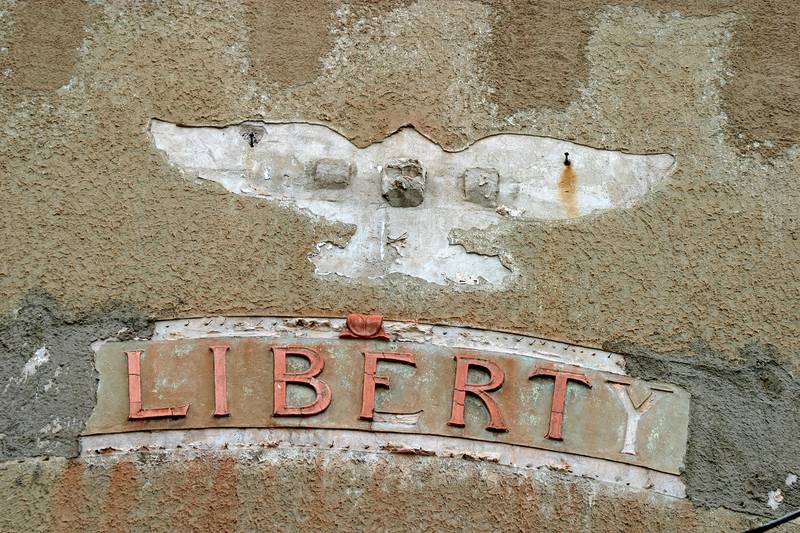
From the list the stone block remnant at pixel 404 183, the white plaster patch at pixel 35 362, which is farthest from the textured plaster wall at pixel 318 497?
the stone block remnant at pixel 404 183

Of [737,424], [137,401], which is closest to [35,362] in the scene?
[137,401]

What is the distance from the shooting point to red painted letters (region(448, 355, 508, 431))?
13.1 feet

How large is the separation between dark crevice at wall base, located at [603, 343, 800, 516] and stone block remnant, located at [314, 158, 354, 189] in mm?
1174

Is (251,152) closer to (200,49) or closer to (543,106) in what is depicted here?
(200,49)

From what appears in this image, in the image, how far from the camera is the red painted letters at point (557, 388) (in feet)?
13.1

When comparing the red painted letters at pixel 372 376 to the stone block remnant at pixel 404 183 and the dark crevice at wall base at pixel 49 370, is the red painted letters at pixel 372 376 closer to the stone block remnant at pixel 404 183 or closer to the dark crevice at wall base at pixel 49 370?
the stone block remnant at pixel 404 183

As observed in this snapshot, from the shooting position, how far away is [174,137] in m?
4.39

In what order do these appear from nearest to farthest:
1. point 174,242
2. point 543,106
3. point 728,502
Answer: point 728,502
point 174,242
point 543,106

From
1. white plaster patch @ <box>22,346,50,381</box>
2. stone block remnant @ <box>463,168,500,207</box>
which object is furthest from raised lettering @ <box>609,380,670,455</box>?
white plaster patch @ <box>22,346,50,381</box>

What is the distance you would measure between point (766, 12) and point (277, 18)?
2038mm

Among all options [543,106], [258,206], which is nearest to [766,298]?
[543,106]

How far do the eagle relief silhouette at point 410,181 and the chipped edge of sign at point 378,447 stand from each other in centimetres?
62

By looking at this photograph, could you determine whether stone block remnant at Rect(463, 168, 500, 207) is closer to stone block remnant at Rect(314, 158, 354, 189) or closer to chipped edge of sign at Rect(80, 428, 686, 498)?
stone block remnant at Rect(314, 158, 354, 189)

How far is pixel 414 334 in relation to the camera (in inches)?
162
